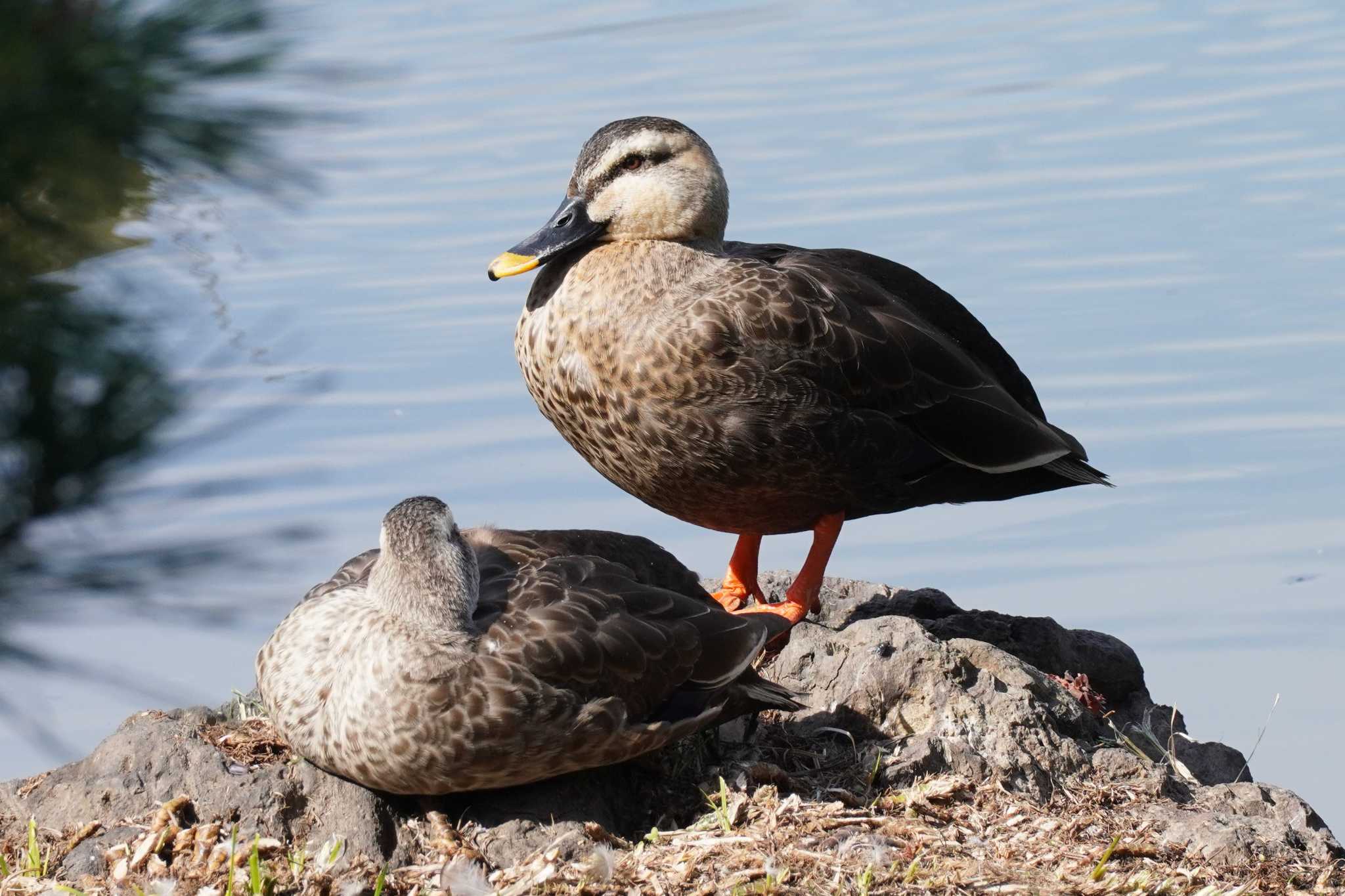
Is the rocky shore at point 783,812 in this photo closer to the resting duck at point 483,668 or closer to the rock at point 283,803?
the rock at point 283,803

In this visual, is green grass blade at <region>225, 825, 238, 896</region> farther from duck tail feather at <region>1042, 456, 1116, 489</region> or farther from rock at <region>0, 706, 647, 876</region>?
duck tail feather at <region>1042, 456, 1116, 489</region>

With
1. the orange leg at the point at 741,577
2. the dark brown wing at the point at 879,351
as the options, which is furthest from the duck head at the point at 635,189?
the orange leg at the point at 741,577

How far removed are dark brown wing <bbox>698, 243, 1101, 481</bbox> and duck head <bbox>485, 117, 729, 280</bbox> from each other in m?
0.21

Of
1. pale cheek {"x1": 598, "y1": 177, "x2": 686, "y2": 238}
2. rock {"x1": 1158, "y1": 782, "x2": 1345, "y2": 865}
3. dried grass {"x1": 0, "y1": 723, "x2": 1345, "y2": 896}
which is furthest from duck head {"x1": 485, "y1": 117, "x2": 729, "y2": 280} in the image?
rock {"x1": 1158, "y1": 782, "x2": 1345, "y2": 865}

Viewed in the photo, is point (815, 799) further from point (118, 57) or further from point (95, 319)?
point (118, 57)

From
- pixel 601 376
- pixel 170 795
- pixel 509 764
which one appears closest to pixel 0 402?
pixel 170 795

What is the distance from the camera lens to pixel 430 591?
361cm

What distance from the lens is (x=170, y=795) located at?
12.7 feet

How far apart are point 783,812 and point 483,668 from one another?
0.74 metres

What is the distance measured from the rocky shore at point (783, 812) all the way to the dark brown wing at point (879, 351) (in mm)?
618

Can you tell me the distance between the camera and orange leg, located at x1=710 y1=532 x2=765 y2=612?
202 inches

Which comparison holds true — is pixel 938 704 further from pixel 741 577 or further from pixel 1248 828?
pixel 741 577

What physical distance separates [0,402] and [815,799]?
6.43ft

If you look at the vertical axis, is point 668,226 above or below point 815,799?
above
